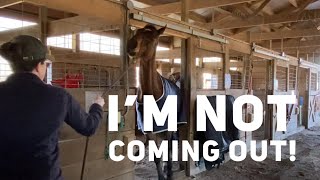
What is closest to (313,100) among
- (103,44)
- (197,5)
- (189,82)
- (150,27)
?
(197,5)

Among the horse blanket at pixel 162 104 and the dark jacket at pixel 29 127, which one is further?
the horse blanket at pixel 162 104

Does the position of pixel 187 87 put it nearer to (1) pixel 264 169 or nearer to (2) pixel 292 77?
(1) pixel 264 169

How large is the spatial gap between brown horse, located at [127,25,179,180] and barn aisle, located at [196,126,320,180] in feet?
3.30

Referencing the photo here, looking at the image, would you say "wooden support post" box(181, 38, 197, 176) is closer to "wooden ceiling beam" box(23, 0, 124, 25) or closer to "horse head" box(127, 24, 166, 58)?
"horse head" box(127, 24, 166, 58)

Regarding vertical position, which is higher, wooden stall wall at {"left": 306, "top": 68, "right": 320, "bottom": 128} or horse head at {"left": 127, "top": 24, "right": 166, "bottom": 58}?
horse head at {"left": 127, "top": 24, "right": 166, "bottom": 58}

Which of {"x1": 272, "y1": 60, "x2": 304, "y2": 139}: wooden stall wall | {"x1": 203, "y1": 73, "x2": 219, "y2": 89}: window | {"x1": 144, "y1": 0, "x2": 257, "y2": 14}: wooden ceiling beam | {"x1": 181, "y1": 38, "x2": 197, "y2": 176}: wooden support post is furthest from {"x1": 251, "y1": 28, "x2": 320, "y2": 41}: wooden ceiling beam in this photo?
{"x1": 181, "y1": 38, "x2": 197, "y2": 176}: wooden support post

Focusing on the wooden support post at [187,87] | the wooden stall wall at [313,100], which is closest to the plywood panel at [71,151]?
the wooden support post at [187,87]

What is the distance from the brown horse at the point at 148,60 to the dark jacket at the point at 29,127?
1.44 meters

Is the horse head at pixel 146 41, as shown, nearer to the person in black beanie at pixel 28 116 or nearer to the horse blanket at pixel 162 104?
the horse blanket at pixel 162 104

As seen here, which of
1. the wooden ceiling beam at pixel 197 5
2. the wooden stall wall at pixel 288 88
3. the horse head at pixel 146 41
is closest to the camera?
the horse head at pixel 146 41

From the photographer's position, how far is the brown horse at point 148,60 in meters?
Result: 2.67

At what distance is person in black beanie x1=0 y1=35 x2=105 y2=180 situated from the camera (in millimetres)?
1088

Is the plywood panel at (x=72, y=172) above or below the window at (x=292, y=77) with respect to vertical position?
below

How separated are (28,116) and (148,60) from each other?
1.92m
